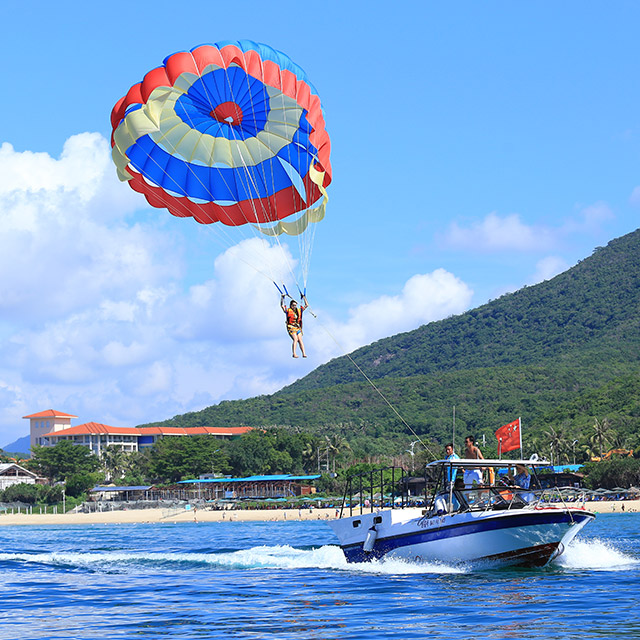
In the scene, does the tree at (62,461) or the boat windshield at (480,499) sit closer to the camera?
the boat windshield at (480,499)

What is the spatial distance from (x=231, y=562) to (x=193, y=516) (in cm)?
6065

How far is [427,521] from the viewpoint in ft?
62.0

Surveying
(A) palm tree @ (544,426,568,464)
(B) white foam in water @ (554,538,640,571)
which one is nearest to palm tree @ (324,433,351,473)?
(A) palm tree @ (544,426,568,464)

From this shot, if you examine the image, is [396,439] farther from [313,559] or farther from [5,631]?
[5,631]

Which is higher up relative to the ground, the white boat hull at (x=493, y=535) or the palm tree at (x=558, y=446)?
the palm tree at (x=558, y=446)

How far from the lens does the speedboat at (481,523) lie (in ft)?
58.4

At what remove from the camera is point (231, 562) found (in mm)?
24266

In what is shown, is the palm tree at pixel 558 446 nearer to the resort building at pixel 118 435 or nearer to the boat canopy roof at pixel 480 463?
the resort building at pixel 118 435

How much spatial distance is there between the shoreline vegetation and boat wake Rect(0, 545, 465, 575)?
143 ft

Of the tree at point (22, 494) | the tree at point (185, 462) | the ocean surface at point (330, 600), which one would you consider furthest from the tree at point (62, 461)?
the ocean surface at point (330, 600)

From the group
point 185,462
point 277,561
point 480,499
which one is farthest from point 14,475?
point 480,499

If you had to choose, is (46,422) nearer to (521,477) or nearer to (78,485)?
(78,485)

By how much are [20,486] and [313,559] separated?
9029 cm

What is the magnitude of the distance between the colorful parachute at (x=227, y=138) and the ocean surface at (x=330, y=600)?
9.36 m
